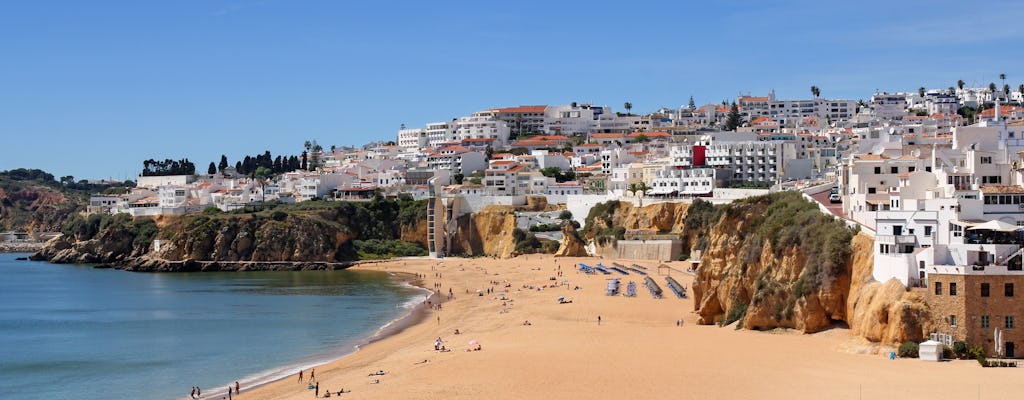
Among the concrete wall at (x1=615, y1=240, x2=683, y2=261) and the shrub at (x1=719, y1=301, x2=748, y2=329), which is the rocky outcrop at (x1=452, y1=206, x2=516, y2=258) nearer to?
the concrete wall at (x1=615, y1=240, x2=683, y2=261)

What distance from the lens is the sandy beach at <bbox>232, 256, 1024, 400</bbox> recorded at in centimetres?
2342

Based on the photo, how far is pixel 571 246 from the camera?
2571 inches

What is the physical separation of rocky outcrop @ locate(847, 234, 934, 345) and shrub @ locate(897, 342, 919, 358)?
262 millimetres

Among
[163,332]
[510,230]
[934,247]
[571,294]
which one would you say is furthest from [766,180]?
[934,247]

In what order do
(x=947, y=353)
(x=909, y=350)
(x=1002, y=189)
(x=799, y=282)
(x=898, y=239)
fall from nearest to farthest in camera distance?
(x=947, y=353) → (x=909, y=350) → (x=898, y=239) → (x=1002, y=189) → (x=799, y=282)

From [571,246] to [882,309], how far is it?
3986 cm

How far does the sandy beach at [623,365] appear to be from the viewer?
76.8ft

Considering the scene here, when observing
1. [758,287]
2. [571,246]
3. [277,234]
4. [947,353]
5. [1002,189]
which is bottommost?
[947,353]

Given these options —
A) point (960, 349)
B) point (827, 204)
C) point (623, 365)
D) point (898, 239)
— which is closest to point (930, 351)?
point (960, 349)

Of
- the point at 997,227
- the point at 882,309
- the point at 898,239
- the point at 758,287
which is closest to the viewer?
the point at 997,227

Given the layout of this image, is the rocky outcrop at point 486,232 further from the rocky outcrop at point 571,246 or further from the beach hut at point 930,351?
the beach hut at point 930,351

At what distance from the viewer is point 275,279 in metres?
67.0

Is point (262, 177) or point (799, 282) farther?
point (262, 177)

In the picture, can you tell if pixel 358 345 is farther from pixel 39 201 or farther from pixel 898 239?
pixel 39 201
